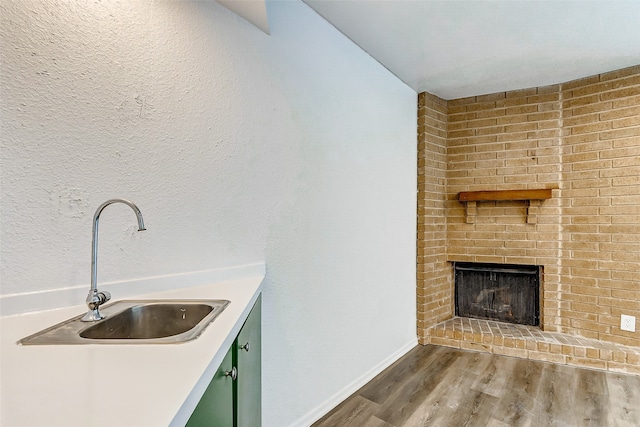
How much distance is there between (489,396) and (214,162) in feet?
7.79

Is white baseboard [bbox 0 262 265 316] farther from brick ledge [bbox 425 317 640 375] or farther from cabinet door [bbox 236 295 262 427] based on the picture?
brick ledge [bbox 425 317 640 375]

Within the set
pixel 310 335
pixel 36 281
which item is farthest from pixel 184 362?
pixel 310 335

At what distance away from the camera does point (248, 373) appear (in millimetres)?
1292

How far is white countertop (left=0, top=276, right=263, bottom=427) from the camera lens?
1.68 ft

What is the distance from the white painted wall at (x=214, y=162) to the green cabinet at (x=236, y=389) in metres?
0.37

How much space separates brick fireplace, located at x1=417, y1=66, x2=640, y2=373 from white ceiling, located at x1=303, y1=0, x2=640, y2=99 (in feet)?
1.10

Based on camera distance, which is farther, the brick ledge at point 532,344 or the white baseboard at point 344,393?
the brick ledge at point 532,344

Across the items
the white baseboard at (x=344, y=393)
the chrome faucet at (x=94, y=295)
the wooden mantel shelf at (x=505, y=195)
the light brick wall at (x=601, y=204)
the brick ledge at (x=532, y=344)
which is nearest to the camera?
the chrome faucet at (x=94, y=295)

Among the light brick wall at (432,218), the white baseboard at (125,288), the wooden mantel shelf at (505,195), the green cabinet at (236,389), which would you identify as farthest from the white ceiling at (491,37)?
the green cabinet at (236,389)

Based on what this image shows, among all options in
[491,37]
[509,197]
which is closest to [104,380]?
[491,37]

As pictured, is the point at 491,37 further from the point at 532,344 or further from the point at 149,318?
the point at 149,318

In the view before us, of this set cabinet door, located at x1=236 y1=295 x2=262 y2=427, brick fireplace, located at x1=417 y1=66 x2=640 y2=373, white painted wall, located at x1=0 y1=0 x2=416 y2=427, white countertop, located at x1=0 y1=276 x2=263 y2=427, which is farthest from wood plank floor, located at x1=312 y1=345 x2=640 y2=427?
white countertop, located at x1=0 y1=276 x2=263 y2=427

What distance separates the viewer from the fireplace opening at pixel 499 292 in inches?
136

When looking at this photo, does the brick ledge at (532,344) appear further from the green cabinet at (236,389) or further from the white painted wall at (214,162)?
the green cabinet at (236,389)
